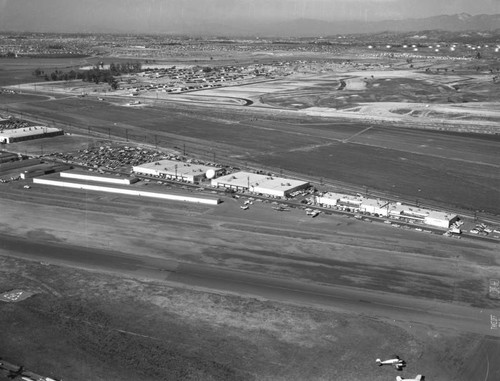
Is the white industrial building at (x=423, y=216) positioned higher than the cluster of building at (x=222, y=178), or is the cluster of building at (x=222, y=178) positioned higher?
the cluster of building at (x=222, y=178)

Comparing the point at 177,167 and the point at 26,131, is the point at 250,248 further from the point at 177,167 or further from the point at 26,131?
the point at 26,131

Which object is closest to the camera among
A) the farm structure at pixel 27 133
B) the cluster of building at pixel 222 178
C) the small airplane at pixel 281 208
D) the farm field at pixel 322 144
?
the small airplane at pixel 281 208

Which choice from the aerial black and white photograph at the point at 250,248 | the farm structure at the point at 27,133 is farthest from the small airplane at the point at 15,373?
the farm structure at the point at 27,133

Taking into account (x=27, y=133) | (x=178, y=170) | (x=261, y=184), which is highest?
(x=27, y=133)

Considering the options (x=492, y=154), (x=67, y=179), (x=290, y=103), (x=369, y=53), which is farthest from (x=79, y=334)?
(x=369, y=53)

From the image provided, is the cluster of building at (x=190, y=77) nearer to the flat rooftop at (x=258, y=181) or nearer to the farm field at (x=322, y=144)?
the farm field at (x=322, y=144)

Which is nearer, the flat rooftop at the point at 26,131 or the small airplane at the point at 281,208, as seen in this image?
the small airplane at the point at 281,208

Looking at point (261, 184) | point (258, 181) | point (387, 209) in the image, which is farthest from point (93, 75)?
point (387, 209)
